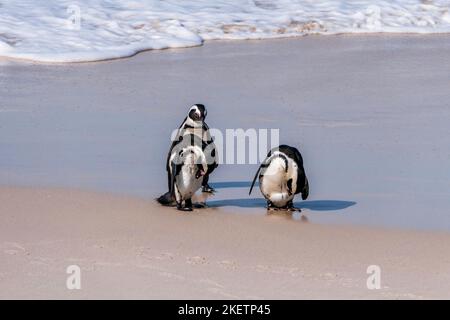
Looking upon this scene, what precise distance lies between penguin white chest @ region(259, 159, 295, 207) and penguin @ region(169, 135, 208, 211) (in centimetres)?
43

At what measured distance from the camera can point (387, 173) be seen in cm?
870

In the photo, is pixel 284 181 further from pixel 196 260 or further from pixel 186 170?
pixel 196 260

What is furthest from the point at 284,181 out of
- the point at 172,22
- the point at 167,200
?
the point at 172,22

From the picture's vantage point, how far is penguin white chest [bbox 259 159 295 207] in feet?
25.8

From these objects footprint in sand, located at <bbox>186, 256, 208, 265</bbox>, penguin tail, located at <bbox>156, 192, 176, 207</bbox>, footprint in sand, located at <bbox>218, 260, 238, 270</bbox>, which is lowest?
footprint in sand, located at <bbox>218, 260, 238, 270</bbox>

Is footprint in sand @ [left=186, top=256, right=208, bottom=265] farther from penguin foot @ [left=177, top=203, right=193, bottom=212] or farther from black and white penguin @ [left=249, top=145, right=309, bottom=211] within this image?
black and white penguin @ [left=249, top=145, right=309, bottom=211]

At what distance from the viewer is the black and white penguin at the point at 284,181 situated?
25.8 feet

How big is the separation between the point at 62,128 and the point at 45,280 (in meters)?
4.20

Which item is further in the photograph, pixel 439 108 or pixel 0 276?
pixel 439 108

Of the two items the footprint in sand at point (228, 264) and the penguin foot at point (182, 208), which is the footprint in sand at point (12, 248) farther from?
the penguin foot at point (182, 208)

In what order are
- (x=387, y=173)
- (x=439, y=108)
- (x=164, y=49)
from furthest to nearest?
1. (x=164, y=49)
2. (x=439, y=108)
3. (x=387, y=173)

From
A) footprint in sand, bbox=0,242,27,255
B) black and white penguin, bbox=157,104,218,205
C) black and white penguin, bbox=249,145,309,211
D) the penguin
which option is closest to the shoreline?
black and white penguin, bbox=157,104,218,205
